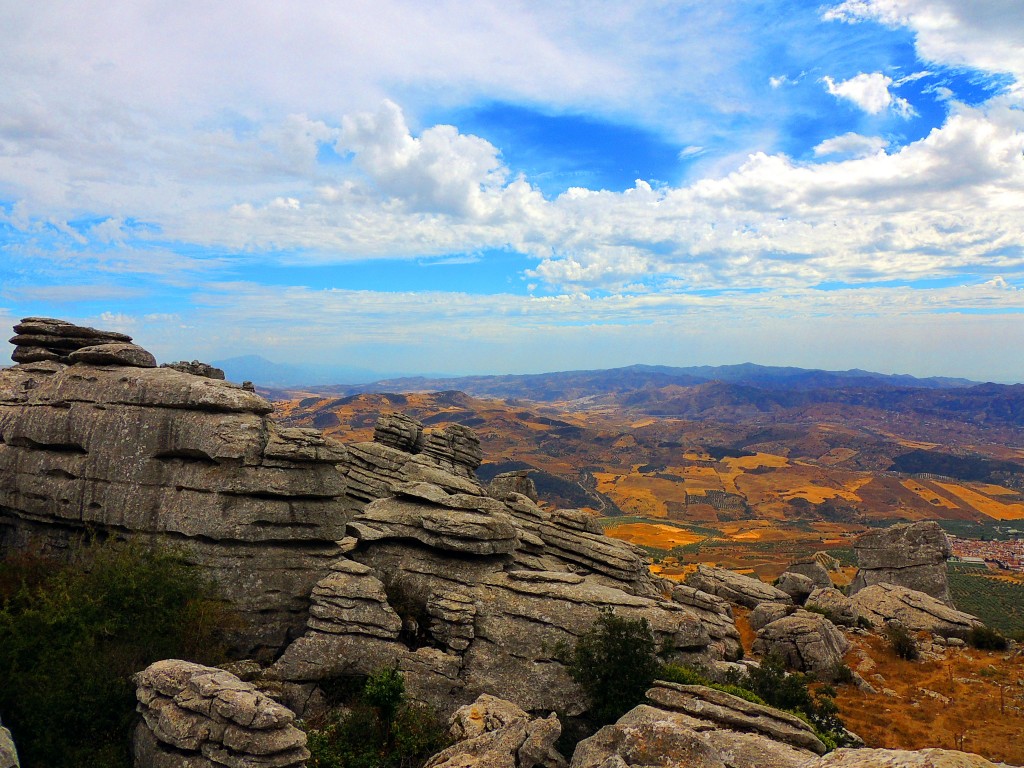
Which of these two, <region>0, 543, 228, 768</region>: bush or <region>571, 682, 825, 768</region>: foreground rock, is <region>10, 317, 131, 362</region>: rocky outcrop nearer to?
<region>0, 543, 228, 768</region>: bush

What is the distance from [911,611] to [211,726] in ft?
173

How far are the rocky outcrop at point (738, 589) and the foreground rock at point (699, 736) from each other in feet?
93.1

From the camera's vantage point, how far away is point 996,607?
5922 centimetres

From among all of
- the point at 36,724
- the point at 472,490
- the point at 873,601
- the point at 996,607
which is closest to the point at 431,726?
the point at 36,724

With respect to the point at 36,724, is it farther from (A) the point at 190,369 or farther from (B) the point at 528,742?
(A) the point at 190,369

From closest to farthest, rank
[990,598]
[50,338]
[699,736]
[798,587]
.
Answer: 1. [699,736]
2. [50,338]
3. [798,587]
4. [990,598]

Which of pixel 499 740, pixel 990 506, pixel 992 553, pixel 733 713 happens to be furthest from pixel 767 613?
pixel 990 506

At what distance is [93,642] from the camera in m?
20.3

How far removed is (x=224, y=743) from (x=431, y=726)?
26.7ft

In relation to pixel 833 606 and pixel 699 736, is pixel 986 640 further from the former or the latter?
pixel 699 736

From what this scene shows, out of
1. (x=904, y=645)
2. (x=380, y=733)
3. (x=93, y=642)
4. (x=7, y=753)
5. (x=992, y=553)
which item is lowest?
(x=992, y=553)

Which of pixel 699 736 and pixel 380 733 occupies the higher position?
pixel 699 736

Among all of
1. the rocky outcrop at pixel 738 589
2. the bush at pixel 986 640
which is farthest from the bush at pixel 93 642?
the bush at pixel 986 640

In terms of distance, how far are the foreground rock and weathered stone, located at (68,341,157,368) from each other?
30306mm
